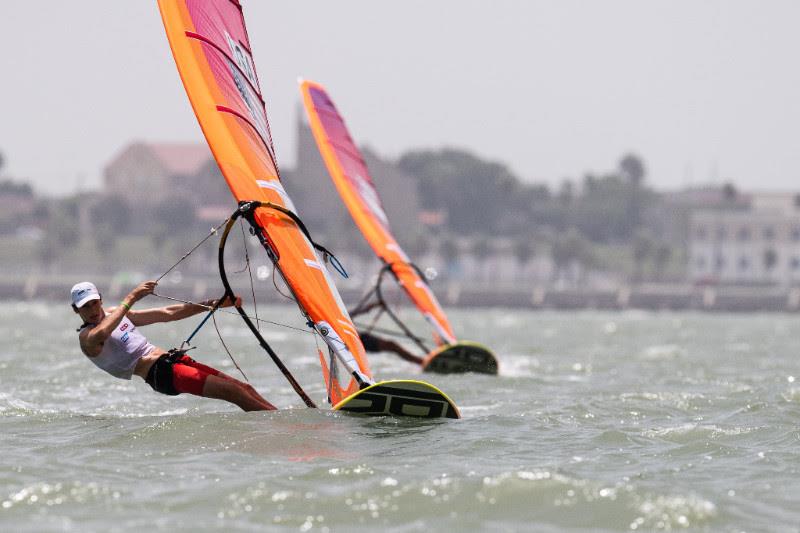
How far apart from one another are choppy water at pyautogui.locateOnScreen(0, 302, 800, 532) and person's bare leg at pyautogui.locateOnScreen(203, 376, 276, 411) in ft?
0.33

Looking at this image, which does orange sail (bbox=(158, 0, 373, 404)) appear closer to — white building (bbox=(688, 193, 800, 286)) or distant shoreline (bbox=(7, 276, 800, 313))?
distant shoreline (bbox=(7, 276, 800, 313))

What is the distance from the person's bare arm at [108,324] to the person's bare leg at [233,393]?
2.34 ft

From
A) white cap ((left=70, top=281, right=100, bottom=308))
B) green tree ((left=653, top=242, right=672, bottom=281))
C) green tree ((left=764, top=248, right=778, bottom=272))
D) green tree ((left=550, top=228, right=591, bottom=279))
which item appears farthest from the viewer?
green tree ((left=653, top=242, right=672, bottom=281))

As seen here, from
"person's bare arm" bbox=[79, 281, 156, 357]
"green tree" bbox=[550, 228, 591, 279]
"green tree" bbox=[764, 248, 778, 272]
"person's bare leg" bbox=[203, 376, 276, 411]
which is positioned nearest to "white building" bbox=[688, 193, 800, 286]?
"green tree" bbox=[764, 248, 778, 272]

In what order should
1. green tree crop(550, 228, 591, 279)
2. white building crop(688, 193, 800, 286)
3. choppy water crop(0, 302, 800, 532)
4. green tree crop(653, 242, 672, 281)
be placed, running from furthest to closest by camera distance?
green tree crop(653, 242, 672, 281)
green tree crop(550, 228, 591, 279)
white building crop(688, 193, 800, 286)
choppy water crop(0, 302, 800, 532)

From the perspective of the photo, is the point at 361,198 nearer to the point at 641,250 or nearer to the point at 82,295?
the point at 82,295

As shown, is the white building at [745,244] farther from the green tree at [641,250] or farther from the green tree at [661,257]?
the green tree at [641,250]

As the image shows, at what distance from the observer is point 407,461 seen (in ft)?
26.9

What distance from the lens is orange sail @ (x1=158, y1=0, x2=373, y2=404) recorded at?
9688mm

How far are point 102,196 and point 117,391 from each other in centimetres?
11851

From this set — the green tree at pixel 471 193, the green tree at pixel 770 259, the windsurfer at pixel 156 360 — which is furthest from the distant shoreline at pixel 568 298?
the windsurfer at pixel 156 360

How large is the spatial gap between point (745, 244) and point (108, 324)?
100820mm

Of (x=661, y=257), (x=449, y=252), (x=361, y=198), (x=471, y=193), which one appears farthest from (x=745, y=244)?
(x=361, y=198)

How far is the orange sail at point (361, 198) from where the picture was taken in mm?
15875
